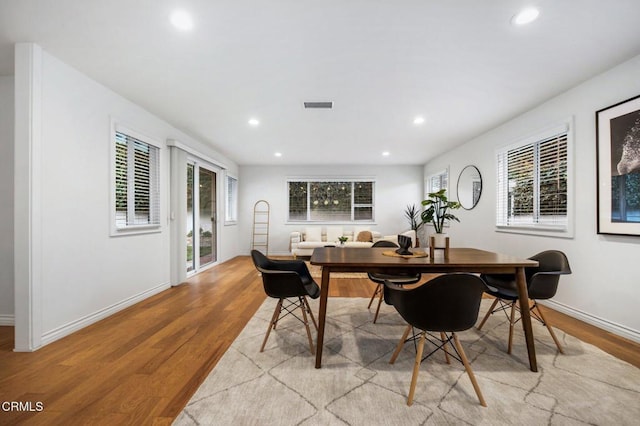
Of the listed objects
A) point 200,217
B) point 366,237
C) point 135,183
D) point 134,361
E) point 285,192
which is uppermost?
point 285,192

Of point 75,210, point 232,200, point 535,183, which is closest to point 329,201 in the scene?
point 232,200

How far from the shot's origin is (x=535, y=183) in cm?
346

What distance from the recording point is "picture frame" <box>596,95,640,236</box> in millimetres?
2301

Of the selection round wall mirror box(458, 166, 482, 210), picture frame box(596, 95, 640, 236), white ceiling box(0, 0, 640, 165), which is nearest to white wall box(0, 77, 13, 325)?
white ceiling box(0, 0, 640, 165)

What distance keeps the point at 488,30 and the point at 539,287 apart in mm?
2039

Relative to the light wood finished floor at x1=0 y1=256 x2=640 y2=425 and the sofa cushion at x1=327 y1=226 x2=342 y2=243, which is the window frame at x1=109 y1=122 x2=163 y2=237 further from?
the sofa cushion at x1=327 y1=226 x2=342 y2=243

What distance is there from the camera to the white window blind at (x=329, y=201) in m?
7.52

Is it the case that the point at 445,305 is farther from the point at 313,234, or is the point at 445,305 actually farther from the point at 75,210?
the point at 313,234

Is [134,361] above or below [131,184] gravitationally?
below

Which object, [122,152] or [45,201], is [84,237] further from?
[122,152]

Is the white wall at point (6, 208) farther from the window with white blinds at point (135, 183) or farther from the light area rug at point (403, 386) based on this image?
the light area rug at point (403, 386)

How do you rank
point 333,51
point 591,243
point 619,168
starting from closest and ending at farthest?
point 333,51 → point 619,168 → point 591,243

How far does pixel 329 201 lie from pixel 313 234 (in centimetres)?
116

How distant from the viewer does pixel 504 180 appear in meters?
4.05
